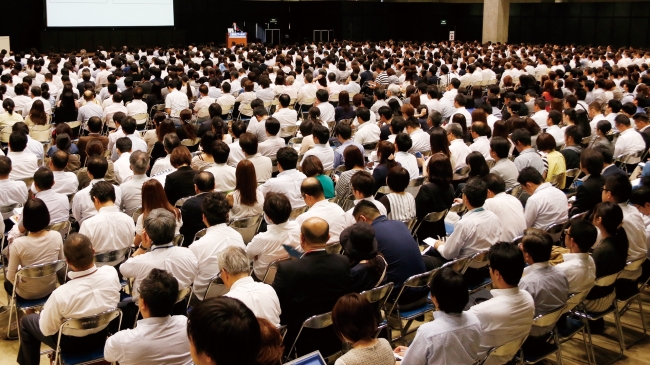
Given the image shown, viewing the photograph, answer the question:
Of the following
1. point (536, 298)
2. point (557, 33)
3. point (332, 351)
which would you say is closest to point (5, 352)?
point (332, 351)

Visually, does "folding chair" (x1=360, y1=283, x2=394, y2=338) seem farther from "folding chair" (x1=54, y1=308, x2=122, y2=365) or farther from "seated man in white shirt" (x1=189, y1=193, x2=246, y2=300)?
"folding chair" (x1=54, y1=308, x2=122, y2=365)

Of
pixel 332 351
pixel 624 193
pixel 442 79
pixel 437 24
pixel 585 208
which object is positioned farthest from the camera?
pixel 437 24

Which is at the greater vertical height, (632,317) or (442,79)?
(442,79)

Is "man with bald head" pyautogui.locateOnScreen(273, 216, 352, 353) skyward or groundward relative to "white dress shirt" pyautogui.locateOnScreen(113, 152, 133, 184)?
groundward

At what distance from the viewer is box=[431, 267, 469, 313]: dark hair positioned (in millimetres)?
4156

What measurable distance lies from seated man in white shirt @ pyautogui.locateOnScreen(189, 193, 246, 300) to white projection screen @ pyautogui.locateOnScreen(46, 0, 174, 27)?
23.3 metres

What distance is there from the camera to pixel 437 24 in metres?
39.7

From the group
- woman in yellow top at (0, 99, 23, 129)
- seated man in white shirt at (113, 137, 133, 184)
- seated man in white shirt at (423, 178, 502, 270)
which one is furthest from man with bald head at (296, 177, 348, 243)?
woman in yellow top at (0, 99, 23, 129)

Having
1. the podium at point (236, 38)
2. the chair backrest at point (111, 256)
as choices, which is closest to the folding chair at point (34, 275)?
the chair backrest at point (111, 256)

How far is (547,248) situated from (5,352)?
4879mm

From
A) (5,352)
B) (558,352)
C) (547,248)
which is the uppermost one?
(547,248)

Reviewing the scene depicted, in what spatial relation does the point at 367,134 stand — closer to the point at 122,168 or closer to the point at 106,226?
the point at 122,168

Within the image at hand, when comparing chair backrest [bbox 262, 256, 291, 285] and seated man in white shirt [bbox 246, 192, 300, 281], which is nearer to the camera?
chair backrest [bbox 262, 256, 291, 285]

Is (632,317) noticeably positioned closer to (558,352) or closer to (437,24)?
(558,352)
